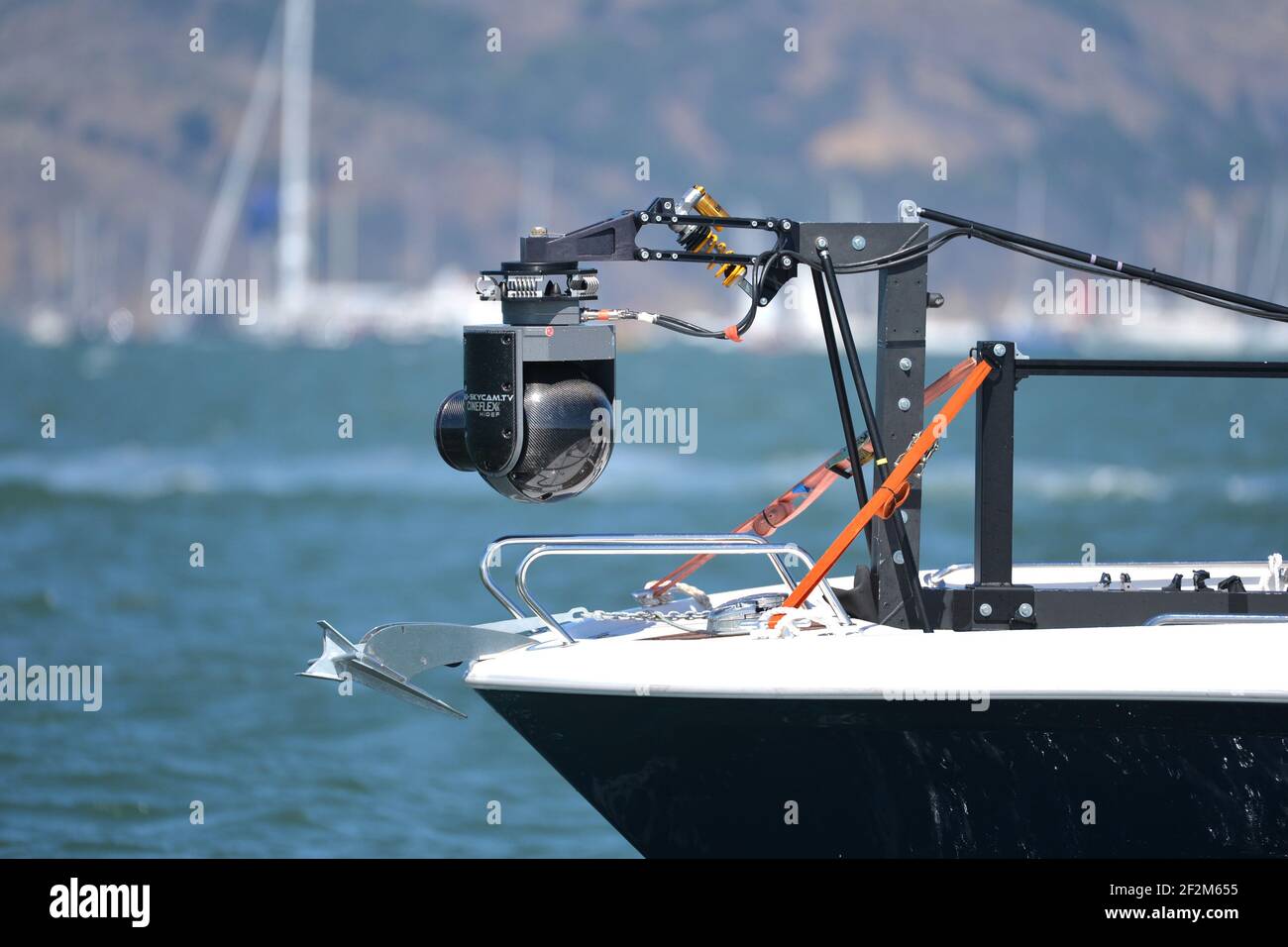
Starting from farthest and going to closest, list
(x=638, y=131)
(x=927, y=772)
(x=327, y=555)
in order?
1. (x=638, y=131)
2. (x=327, y=555)
3. (x=927, y=772)

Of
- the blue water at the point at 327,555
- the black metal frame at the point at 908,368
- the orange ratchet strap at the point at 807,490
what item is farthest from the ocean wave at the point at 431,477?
the black metal frame at the point at 908,368

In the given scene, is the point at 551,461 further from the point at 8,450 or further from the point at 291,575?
the point at 8,450

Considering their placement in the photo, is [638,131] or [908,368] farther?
[638,131]

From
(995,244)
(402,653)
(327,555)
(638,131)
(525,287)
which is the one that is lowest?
(327,555)

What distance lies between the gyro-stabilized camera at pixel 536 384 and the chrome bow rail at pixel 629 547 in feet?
0.69

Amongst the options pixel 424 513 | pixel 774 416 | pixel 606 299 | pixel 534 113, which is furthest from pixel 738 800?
pixel 534 113

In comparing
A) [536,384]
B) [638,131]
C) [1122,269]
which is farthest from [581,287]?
[638,131]

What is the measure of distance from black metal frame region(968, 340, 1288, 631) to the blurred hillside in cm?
11951

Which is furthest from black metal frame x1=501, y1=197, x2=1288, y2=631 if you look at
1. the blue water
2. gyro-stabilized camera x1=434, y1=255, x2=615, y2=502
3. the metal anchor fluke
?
the blue water

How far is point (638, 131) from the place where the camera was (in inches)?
6806

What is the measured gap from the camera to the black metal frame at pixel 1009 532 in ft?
19.0

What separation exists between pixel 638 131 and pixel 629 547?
559 feet

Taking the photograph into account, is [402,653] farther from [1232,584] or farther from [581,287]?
[1232,584]
